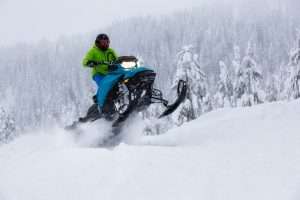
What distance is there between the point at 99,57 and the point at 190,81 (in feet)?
73.2

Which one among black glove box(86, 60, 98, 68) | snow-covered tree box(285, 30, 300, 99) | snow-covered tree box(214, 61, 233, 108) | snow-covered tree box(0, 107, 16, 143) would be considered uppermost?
black glove box(86, 60, 98, 68)

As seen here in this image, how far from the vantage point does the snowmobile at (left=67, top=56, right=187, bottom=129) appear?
10430mm

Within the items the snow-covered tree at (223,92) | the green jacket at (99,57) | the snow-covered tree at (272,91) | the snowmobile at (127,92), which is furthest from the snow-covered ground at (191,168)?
the snow-covered tree at (272,91)

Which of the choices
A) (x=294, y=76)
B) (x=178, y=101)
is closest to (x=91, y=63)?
(x=178, y=101)

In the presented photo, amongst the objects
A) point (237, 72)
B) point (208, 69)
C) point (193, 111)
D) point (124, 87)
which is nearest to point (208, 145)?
point (124, 87)

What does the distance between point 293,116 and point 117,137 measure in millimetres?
4356

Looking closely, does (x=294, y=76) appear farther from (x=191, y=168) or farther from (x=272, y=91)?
(x=272, y=91)

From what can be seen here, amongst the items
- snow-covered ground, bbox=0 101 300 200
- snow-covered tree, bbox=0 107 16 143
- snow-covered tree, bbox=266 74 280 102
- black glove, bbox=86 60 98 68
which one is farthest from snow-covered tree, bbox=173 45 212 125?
snow-covered tree, bbox=0 107 16 143

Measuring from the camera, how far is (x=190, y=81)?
109 feet

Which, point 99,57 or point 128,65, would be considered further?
point 99,57

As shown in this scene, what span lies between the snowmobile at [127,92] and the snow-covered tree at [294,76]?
930 inches

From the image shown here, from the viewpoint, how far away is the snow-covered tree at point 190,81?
31891 millimetres

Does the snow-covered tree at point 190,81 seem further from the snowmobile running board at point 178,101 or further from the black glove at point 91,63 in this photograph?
the black glove at point 91,63

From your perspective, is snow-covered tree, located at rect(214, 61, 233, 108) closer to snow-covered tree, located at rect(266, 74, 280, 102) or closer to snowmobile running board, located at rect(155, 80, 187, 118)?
snow-covered tree, located at rect(266, 74, 280, 102)
